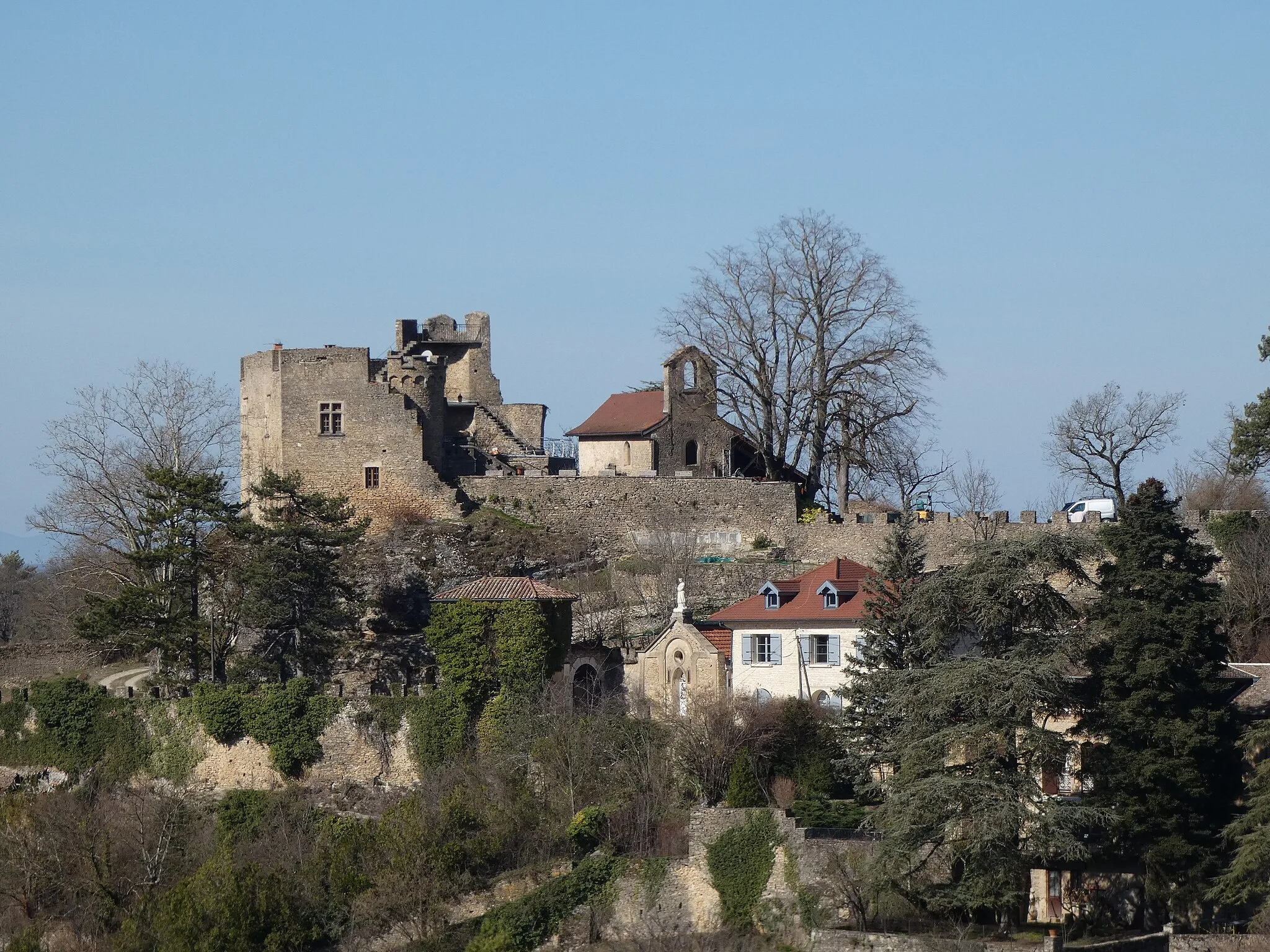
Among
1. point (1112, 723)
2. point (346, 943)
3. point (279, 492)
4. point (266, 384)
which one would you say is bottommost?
point (346, 943)

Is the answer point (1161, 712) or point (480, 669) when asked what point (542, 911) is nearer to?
point (480, 669)

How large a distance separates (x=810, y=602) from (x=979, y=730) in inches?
420

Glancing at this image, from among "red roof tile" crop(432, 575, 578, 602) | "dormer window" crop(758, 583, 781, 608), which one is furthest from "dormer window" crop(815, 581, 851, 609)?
"red roof tile" crop(432, 575, 578, 602)

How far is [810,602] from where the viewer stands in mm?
51312

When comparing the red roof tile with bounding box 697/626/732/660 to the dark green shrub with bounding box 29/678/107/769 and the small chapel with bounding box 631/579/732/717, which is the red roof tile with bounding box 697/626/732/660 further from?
the dark green shrub with bounding box 29/678/107/769

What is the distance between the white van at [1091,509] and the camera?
2366 inches

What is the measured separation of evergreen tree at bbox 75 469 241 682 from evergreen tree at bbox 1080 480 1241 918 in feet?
76.3

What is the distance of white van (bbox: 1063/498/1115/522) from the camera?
6009 cm

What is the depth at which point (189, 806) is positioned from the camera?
52188 millimetres

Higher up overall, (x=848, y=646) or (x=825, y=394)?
(x=825, y=394)

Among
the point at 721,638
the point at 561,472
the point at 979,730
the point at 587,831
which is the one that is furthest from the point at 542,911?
the point at 561,472

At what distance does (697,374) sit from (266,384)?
1268cm

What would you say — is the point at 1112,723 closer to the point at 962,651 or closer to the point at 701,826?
the point at 962,651

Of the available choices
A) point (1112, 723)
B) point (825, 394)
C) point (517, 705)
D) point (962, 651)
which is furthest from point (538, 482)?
point (1112, 723)
